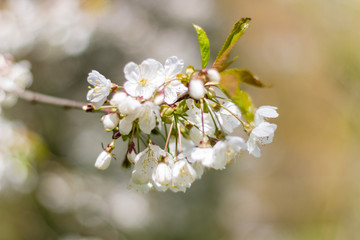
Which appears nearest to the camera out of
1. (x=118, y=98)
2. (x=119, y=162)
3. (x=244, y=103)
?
(x=244, y=103)

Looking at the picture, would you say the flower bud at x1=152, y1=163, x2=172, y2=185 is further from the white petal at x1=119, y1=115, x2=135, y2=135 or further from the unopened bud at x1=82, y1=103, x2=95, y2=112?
the unopened bud at x1=82, y1=103, x2=95, y2=112

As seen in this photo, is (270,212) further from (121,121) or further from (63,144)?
(121,121)

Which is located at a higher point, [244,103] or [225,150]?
[244,103]

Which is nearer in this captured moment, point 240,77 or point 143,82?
point 240,77

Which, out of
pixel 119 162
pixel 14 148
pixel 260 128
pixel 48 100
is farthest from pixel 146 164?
pixel 119 162

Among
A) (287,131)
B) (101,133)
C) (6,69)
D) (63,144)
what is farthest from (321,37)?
(6,69)

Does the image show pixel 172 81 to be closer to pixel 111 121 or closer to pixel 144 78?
pixel 144 78

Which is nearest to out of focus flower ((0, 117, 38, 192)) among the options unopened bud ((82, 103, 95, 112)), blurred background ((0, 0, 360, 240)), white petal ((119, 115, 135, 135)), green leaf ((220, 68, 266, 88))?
blurred background ((0, 0, 360, 240))
